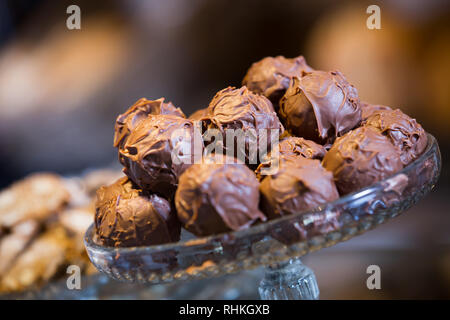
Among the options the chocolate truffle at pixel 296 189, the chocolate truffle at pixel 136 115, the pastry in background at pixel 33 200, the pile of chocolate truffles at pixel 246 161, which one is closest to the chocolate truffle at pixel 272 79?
the pile of chocolate truffles at pixel 246 161

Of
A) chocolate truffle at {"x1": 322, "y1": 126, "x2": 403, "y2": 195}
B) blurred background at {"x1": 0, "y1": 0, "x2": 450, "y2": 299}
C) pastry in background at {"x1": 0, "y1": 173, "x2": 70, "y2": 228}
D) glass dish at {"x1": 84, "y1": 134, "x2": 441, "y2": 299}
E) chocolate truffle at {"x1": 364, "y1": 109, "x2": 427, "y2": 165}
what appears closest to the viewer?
glass dish at {"x1": 84, "y1": 134, "x2": 441, "y2": 299}

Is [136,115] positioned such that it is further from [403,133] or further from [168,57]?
[168,57]

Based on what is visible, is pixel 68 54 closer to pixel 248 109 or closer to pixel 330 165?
pixel 248 109

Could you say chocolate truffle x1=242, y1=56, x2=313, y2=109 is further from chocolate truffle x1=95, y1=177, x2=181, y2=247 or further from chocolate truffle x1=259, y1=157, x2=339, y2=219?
chocolate truffle x1=95, y1=177, x2=181, y2=247

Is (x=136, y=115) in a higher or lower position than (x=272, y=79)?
lower

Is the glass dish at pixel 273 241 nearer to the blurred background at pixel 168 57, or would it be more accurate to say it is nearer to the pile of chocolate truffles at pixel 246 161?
the pile of chocolate truffles at pixel 246 161

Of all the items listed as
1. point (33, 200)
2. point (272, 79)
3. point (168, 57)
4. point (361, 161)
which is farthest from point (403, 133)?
point (168, 57)

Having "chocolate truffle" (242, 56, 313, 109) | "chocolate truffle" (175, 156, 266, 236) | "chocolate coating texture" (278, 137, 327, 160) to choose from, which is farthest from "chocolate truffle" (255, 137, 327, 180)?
"chocolate truffle" (242, 56, 313, 109)
